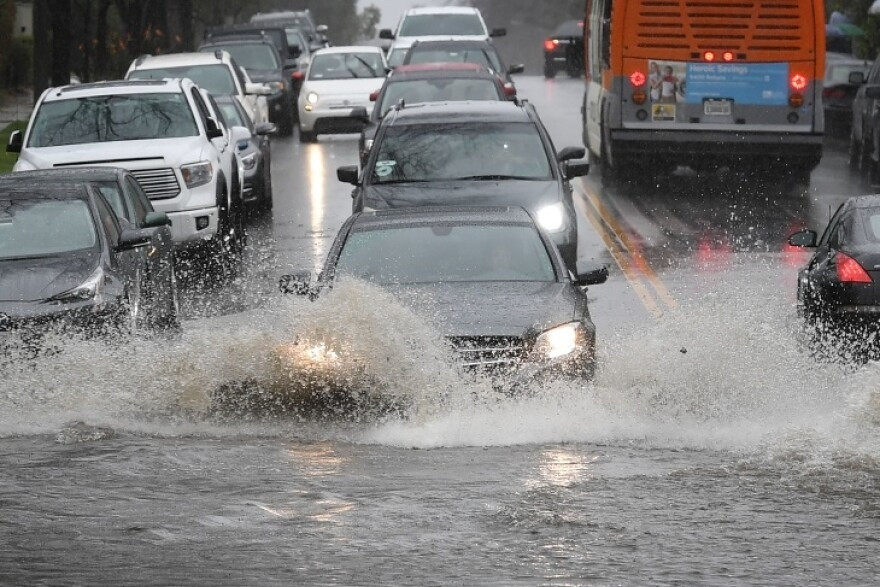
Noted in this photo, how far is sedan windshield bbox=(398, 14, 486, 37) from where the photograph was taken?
4284 cm

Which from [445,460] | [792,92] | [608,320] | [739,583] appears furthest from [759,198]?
[739,583]

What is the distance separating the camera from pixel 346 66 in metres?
36.2

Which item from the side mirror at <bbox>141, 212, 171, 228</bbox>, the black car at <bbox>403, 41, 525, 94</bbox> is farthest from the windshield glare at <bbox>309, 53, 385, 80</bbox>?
the side mirror at <bbox>141, 212, 171, 228</bbox>

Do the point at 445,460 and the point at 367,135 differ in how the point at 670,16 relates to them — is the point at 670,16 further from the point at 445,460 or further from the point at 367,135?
the point at 445,460

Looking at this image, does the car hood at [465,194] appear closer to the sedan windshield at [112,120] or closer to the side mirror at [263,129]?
the sedan windshield at [112,120]

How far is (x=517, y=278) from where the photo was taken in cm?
1174

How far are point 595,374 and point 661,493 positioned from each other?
2.68 meters

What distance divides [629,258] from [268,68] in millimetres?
20721

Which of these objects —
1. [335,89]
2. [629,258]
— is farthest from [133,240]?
[335,89]

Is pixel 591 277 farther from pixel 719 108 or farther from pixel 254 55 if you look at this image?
pixel 254 55

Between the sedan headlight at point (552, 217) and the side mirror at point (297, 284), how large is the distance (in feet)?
14.4

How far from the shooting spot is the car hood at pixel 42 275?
1224 centimetres

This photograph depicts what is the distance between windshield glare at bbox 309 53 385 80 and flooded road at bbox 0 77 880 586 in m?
21.6

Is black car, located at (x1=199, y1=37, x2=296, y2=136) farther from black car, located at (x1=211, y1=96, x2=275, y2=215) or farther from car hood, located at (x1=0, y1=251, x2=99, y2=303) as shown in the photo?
car hood, located at (x1=0, y1=251, x2=99, y2=303)
